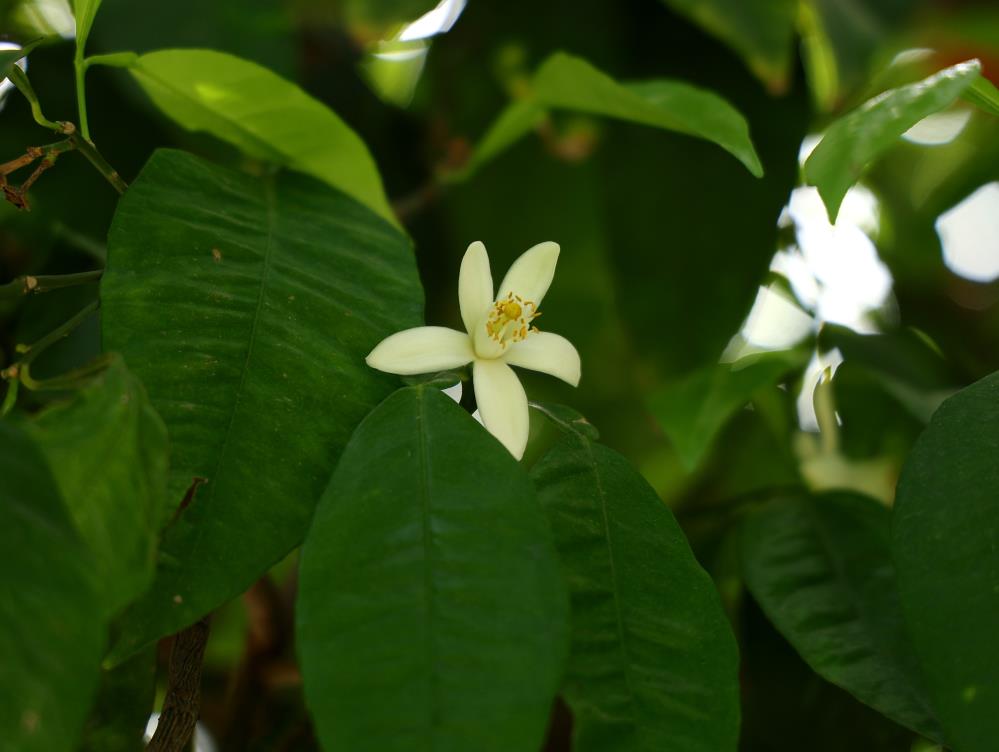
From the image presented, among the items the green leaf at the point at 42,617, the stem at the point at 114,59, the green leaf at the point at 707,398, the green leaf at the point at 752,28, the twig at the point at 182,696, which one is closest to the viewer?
the green leaf at the point at 42,617

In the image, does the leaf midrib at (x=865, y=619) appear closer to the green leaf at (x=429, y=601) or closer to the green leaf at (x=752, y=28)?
the green leaf at (x=429, y=601)

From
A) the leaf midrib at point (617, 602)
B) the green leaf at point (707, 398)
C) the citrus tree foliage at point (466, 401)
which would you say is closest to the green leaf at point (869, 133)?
the citrus tree foliage at point (466, 401)

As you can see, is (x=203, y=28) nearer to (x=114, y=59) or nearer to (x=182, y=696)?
(x=114, y=59)

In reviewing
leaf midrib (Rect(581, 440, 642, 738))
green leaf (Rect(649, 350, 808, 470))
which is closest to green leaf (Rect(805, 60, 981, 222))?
leaf midrib (Rect(581, 440, 642, 738))

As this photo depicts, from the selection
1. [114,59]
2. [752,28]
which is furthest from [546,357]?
[752,28]

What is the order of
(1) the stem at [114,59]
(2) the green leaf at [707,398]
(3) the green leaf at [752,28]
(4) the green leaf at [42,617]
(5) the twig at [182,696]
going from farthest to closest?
(3) the green leaf at [752,28], (2) the green leaf at [707,398], (1) the stem at [114,59], (5) the twig at [182,696], (4) the green leaf at [42,617]
